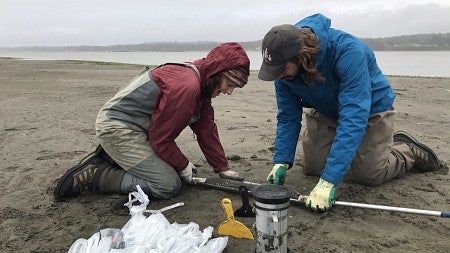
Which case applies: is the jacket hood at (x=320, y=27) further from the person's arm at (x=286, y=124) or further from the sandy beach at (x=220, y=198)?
the sandy beach at (x=220, y=198)

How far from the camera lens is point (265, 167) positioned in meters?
4.95

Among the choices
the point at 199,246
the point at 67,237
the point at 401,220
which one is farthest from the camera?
the point at 401,220

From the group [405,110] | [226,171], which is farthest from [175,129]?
[405,110]

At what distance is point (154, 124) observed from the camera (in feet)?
12.4

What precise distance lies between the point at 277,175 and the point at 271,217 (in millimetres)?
1449

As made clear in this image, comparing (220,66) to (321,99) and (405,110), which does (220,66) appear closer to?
(321,99)

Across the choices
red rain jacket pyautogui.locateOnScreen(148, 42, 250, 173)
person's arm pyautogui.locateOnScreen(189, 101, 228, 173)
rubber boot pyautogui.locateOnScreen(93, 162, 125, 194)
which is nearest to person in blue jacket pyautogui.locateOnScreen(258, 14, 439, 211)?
red rain jacket pyautogui.locateOnScreen(148, 42, 250, 173)

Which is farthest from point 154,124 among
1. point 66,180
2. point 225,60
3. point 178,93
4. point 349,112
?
point 349,112

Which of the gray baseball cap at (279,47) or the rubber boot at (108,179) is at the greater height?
the gray baseball cap at (279,47)

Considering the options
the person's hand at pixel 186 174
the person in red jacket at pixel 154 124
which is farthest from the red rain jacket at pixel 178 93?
the person's hand at pixel 186 174

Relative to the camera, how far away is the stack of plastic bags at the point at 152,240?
2.80m

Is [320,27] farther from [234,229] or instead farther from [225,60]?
[234,229]

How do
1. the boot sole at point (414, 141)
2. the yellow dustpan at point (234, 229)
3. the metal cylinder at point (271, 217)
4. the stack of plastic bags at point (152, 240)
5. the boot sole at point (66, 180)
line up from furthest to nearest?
the boot sole at point (414, 141), the boot sole at point (66, 180), the yellow dustpan at point (234, 229), the stack of plastic bags at point (152, 240), the metal cylinder at point (271, 217)

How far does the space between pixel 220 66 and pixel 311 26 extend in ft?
2.65
